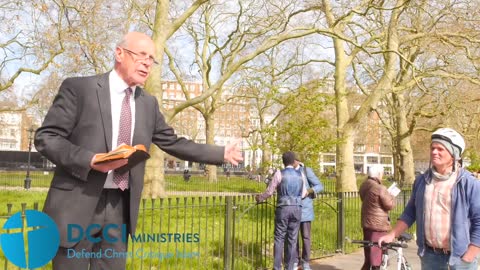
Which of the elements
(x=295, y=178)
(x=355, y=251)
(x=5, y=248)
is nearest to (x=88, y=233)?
(x=5, y=248)

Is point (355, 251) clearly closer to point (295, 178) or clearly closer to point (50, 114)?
point (295, 178)

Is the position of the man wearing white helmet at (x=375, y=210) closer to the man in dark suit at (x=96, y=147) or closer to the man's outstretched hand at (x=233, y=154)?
the man's outstretched hand at (x=233, y=154)

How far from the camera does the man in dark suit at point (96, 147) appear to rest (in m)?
2.61

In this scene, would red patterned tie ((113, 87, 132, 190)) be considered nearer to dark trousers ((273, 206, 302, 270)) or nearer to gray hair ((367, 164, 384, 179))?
dark trousers ((273, 206, 302, 270))

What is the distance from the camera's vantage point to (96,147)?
2713mm

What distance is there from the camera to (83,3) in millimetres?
17641

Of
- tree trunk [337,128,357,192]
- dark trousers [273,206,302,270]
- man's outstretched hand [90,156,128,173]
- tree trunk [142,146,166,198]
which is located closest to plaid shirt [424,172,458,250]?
man's outstretched hand [90,156,128,173]

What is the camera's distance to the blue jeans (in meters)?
3.92

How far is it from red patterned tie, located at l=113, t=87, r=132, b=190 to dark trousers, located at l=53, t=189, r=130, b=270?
0.07m

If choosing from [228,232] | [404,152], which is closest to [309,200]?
[228,232]

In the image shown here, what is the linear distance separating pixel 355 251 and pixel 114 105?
8828 mm

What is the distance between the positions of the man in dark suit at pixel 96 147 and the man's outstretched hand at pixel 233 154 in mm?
458

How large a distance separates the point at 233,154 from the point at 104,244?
0.89 metres

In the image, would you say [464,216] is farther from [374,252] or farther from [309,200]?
[309,200]
